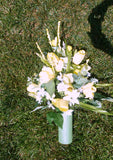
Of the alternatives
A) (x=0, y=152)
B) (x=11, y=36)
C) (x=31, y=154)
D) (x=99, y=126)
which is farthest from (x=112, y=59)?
(x=0, y=152)

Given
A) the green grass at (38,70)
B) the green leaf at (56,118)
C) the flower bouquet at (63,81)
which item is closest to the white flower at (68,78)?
the flower bouquet at (63,81)

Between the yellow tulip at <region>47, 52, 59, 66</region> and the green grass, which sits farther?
the green grass

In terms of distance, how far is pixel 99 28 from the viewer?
1.54 meters

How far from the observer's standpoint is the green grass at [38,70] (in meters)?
1.49

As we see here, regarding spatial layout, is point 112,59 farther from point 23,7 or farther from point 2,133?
point 2,133

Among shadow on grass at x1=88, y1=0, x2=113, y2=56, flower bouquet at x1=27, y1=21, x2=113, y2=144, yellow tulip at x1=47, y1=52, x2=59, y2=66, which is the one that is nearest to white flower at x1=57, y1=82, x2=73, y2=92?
flower bouquet at x1=27, y1=21, x2=113, y2=144

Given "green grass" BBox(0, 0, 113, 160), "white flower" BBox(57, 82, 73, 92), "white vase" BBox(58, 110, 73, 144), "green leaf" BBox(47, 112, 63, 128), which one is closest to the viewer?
"white flower" BBox(57, 82, 73, 92)

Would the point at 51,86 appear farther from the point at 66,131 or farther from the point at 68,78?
the point at 66,131

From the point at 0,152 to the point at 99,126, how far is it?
773 millimetres

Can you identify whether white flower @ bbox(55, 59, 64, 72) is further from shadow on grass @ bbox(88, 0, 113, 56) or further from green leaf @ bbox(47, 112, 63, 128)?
shadow on grass @ bbox(88, 0, 113, 56)

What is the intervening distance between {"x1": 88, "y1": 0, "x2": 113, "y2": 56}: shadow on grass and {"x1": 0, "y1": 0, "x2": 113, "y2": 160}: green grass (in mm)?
28

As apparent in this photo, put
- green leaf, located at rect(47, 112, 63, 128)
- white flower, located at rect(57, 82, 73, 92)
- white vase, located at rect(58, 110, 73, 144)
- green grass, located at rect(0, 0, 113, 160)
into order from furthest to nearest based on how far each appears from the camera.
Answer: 1. green grass, located at rect(0, 0, 113, 160)
2. white vase, located at rect(58, 110, 73, 144)
3. green leaf, located at rect(47, 112, 63, 128)
4. white flower, located at rect(57, 82, 73, 92)

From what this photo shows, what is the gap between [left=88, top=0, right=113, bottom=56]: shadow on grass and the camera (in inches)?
60.6

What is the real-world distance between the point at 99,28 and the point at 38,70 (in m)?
0.57
